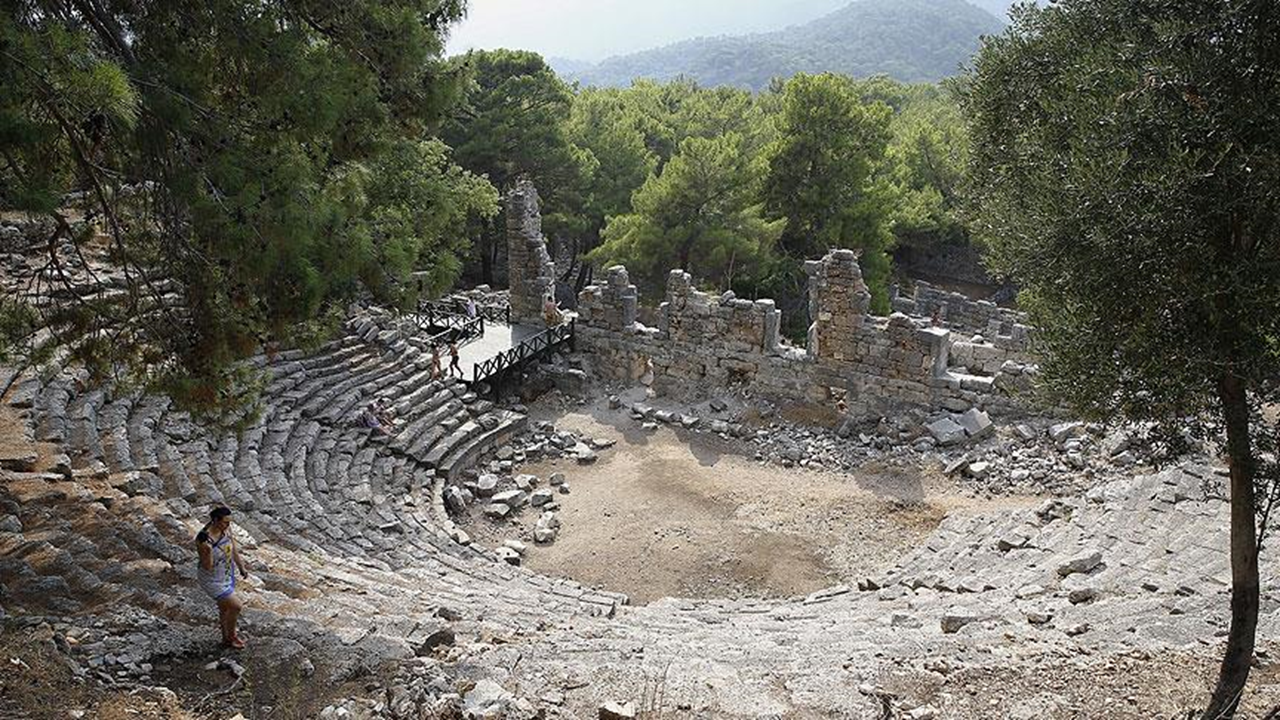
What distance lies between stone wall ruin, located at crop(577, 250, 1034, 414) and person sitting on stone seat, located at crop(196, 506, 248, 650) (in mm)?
13565

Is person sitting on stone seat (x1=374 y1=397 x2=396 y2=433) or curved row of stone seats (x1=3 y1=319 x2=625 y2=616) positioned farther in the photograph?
person sitting on stone seat (x1=374 y1=397 x2=396 y2=433)

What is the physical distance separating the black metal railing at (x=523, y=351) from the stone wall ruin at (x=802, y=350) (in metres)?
0.43

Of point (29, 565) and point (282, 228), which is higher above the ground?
point (282, 228)

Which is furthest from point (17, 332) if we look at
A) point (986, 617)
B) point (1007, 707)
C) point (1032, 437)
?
point (1032, 437)

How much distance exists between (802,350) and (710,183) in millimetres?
7015

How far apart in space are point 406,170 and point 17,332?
20.3 ft

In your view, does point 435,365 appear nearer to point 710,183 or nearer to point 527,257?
point 527,257

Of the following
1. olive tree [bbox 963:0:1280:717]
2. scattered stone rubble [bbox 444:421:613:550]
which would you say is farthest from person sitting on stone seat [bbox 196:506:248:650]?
olive tree [bbox 963:0:1280:717]

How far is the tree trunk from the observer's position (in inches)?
257

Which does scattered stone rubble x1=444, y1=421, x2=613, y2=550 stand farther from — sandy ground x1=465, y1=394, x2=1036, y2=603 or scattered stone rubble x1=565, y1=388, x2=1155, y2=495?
scattered stone rubble x1=565, y1=388, x2=1155, y2=495

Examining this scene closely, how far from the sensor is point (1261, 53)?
577 centimetres

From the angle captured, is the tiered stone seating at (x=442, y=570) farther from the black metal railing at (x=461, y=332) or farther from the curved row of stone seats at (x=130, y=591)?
the black metal railing at (x=461, y=332)

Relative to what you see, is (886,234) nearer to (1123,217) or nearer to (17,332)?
(1123,217)

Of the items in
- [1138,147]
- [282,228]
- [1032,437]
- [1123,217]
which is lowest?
[1032,437]
